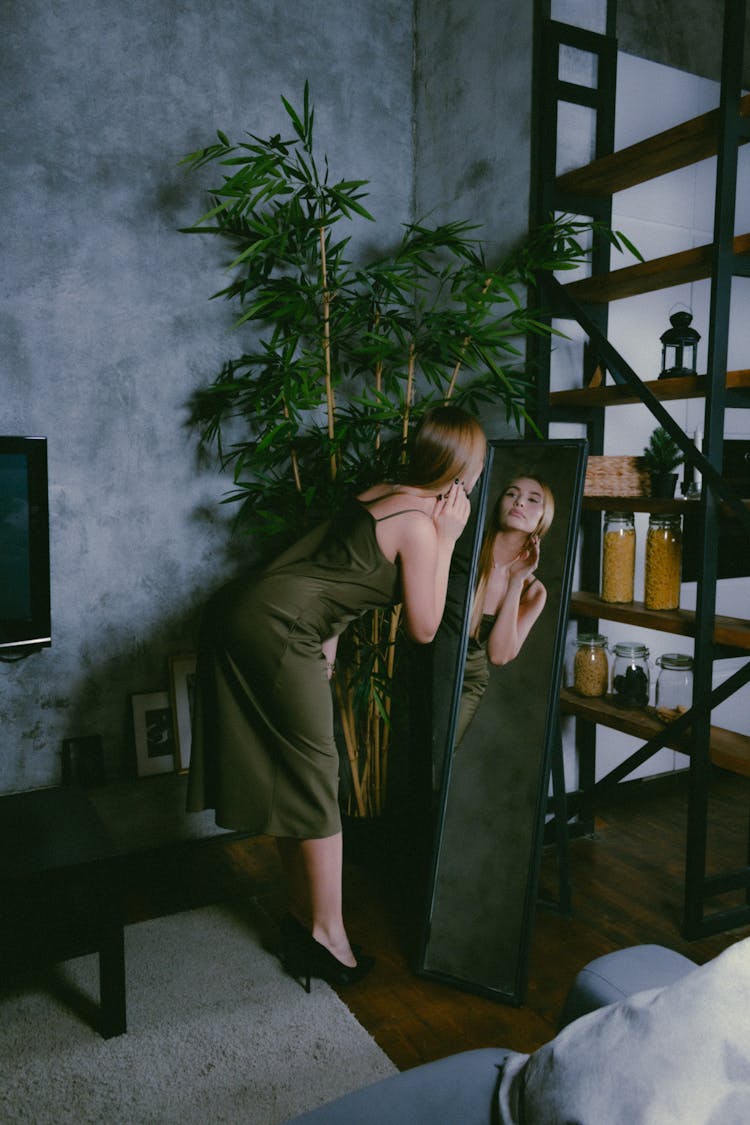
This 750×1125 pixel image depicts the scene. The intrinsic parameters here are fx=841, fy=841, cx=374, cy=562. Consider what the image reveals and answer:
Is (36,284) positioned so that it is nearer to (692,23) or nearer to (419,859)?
(419,859)

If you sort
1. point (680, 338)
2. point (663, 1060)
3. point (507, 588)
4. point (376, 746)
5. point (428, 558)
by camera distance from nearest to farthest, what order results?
point (663, 1060), point (428, 558), point (507, 588), point (680, 338), point (376, 746)

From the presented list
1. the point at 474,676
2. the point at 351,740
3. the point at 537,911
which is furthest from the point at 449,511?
the point at 537,911

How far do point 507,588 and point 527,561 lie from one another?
9 cm

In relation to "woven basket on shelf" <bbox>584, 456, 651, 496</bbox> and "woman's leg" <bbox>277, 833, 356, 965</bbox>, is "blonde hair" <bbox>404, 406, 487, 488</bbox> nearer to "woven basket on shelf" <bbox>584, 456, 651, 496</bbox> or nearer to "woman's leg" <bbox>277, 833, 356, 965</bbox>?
"woven basket on shelf" <bbox>584, 456, 651, 496</bbox>

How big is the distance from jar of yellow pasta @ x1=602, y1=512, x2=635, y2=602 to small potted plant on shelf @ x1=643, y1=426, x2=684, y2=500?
0.47 feet

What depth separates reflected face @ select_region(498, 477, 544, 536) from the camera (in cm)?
214

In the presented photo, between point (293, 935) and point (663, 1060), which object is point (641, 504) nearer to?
point (293, 935)

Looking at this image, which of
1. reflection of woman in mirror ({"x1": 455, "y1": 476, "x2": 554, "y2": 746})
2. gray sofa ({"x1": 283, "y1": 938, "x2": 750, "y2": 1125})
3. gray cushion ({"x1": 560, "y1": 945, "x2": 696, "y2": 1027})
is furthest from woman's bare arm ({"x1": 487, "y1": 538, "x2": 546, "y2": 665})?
gray sofa ({"x1": 283, "y1": 938, "x2": 750, "y2": 1125})

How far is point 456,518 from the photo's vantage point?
2.09 meters

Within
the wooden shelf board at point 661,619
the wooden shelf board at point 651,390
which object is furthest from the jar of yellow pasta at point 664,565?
the wooden shelf board at point 651,390

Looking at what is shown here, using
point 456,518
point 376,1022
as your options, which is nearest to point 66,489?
point 456,518

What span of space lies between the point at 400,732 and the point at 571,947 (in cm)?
114

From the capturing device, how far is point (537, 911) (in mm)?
2482

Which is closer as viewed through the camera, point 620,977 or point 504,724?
point 620,977
